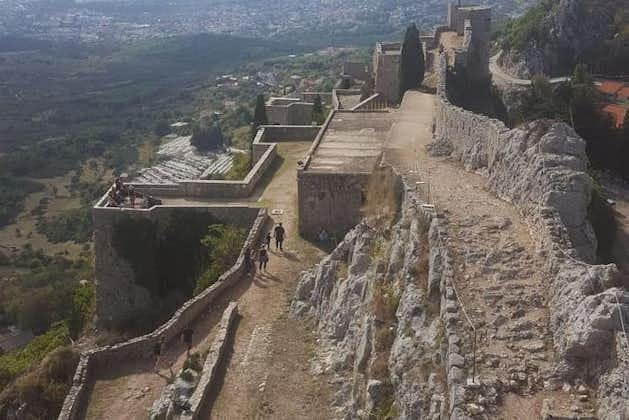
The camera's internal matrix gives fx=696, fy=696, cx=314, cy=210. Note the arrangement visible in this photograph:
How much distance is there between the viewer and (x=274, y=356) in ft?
43.7

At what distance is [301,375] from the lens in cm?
1262

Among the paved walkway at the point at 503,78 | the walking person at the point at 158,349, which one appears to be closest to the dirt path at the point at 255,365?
the walking person at the point at 158,349

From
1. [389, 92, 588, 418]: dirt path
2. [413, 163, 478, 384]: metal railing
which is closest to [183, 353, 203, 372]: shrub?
[413, 163, 478, 384]: metal railing

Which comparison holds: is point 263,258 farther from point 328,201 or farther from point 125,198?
point 125,198

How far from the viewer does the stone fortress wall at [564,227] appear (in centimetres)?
753

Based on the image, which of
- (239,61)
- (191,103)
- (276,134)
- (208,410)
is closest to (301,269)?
(208,410)

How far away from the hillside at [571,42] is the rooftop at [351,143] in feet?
102

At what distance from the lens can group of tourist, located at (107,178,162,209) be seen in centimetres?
2003

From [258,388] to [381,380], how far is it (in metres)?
3.04

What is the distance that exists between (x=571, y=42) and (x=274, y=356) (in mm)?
49957

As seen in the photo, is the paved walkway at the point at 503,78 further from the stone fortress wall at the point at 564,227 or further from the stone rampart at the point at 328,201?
the stone fortress wall at the point at 564,227

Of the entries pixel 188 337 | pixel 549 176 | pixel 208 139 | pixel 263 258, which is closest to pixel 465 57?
pixel 263 258

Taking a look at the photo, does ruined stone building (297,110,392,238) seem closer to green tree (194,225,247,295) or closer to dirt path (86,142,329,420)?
dirt path (86,142,329,420)

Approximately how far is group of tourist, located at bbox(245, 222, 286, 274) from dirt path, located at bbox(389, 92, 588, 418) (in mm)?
4821
